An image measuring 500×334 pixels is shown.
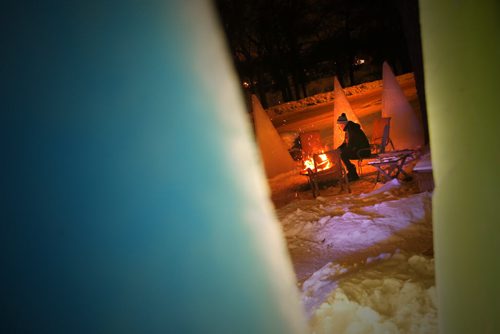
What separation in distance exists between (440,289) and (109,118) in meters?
1.81

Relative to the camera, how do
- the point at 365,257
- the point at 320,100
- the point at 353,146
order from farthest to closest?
the point at 320,100
the point at 353,146
the point at 365,257

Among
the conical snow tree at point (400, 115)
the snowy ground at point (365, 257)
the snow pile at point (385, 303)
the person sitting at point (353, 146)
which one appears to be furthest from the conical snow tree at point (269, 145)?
the snow pile at point (385, 303)

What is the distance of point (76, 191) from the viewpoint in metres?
0.76

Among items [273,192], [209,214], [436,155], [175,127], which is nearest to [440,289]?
[436,155]

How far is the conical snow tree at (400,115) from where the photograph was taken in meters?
8.52

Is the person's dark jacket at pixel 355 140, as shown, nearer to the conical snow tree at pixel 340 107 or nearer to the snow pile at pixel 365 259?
the snow pile at pixel 365 259

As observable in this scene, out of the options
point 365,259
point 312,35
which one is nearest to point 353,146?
point 365,259

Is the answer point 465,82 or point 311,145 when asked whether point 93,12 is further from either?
point 311,145

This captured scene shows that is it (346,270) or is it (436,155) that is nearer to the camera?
(436,155)

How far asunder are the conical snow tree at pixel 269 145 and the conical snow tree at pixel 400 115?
11.1ft

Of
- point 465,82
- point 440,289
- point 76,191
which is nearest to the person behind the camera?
point 76,191

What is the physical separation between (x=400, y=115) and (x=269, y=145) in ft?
13.1

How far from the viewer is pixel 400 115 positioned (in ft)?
28.4

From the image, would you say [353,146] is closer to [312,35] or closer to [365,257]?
[365,257]
